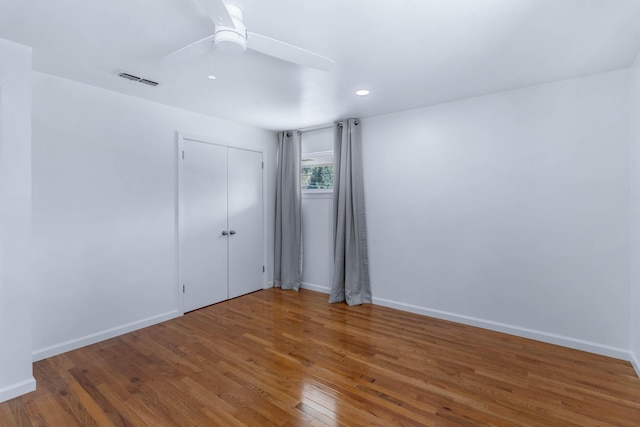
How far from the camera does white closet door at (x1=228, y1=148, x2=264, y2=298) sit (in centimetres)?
423

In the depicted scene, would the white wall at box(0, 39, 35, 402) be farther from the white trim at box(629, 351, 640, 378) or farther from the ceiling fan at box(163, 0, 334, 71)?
the white trim at box(629, 351, 640, 378)

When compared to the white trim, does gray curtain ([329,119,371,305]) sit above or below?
above

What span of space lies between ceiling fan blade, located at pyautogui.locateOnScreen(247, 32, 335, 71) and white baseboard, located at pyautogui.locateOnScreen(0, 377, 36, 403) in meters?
2.76

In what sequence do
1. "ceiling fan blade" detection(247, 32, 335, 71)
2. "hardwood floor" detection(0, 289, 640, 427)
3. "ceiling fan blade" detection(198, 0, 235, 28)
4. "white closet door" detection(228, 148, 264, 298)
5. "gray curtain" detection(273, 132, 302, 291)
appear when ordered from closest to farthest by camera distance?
"ceiling fan blade" detection(198, 0, 235, 28) < "ceiling fan blade" detection(247, 32, 335, 71) < "hardwood floor" detection(0, 289, 640, 427) < "white closet door" detection(228, 148, 264, 298) < "gray curtain" detection(273, 132, 302, 291)

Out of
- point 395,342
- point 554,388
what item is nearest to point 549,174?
point 554,388

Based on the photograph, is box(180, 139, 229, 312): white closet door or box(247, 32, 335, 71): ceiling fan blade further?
box(180, 139, 229, 312): white closet door

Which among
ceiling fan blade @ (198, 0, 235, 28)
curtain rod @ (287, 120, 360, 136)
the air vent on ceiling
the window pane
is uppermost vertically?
curtain rod @ (287, 120, 360, 136)

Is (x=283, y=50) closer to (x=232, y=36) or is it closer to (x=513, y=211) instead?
(x=232, y=36)

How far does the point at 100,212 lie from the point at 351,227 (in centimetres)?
276

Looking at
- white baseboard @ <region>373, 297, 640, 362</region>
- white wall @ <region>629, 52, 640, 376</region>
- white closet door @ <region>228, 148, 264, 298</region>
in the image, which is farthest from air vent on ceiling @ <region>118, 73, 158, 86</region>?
white wall @ <region>629, 52, 640, 376</region>

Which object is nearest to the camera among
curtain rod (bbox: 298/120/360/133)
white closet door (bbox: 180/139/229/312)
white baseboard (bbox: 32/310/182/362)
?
white baseboard (bbox: 32/310/182/362)

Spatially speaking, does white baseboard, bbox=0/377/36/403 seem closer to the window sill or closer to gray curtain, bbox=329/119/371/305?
gray curtain, bbox=329/119/371/305

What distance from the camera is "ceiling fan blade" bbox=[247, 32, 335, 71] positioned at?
172cm

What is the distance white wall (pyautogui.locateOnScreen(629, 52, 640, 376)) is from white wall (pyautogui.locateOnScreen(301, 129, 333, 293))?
307cm
